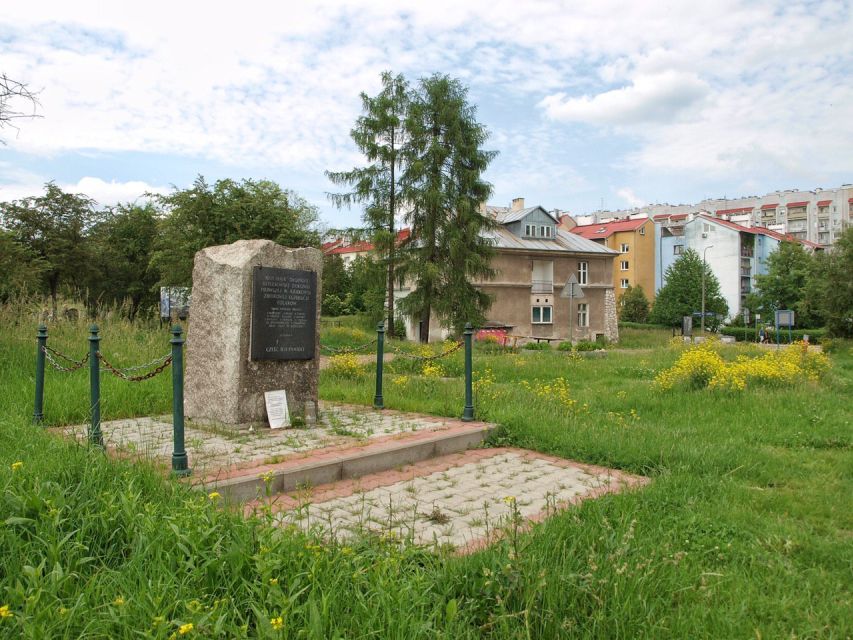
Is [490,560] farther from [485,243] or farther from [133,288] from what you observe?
[133,288]

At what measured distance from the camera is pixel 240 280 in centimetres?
700

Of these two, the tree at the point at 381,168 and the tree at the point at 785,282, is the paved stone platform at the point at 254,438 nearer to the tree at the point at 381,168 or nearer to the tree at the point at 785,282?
the tree at the point at 381,168

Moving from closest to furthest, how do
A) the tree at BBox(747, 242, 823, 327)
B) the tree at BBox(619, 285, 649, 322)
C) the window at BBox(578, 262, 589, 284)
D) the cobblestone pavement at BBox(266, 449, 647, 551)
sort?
the cobblestone pavement at BBox(266, 449, 647, 551) < the window at BBox(578, 262, 589, 284) < the tree at BBox(747, 242, 823, 327) < the tree at BBox(619, 285, 649, 322)

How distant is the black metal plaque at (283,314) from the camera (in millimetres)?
7121

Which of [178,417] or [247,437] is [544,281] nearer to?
[247,437]

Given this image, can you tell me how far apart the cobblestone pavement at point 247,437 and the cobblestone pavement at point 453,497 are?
2.52 feet

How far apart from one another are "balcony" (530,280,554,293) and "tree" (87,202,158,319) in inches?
929

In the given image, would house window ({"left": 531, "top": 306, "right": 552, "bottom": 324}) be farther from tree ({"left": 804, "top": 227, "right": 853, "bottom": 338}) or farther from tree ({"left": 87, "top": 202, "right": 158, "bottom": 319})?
tree ({"left": 87, "top": 202, "right": 158, "bottom": 319})

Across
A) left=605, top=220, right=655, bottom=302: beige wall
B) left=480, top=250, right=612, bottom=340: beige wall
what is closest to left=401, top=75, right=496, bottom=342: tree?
left=480, top=250, right=612, bottom=340: beige wall

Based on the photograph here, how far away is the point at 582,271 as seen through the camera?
44281 mm

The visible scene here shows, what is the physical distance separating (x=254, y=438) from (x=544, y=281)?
37.0 meters

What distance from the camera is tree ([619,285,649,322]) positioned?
65625 millimetres

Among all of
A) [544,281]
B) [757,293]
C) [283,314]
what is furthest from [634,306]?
[283,314]

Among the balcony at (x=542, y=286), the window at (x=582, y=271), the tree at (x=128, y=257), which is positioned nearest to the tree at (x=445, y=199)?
the balcony at (x=542, y=286)
